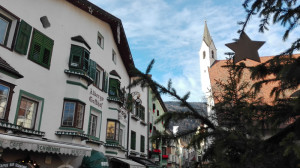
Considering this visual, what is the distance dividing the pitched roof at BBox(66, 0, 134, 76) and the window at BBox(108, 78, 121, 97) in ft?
4.97

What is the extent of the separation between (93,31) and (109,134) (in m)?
6.32

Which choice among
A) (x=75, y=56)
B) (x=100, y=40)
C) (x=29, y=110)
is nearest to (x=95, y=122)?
(x=75, y=56)

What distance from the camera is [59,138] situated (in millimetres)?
11266

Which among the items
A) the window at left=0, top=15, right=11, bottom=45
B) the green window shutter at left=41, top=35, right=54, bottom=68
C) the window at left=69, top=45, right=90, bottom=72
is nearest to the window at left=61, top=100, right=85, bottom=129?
the window at left=69, top=45, right=90, bottom=72

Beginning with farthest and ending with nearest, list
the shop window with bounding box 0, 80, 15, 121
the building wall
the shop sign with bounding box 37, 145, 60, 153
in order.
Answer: the building wall < the shop window with bounding box 0, 80, 15, 121 < the shop sign with bounding box 37, 145, 60, 153

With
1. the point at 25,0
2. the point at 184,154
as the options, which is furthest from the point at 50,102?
the point at 184,154

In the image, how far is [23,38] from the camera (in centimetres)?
1030

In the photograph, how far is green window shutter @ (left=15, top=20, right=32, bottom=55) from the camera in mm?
9981

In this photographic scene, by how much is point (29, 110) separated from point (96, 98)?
14.9 ft

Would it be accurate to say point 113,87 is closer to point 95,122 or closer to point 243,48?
point 95,122

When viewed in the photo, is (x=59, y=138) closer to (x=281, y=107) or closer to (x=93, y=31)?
(x=93, y=31)

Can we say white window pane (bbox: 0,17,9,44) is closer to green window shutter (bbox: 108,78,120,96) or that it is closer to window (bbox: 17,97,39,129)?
window (bbox: 17,97,39,129)

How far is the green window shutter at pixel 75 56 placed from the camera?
12.7 meters

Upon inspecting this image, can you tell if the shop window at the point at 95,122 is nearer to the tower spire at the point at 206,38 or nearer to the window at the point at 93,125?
the window at the point at 93,125
